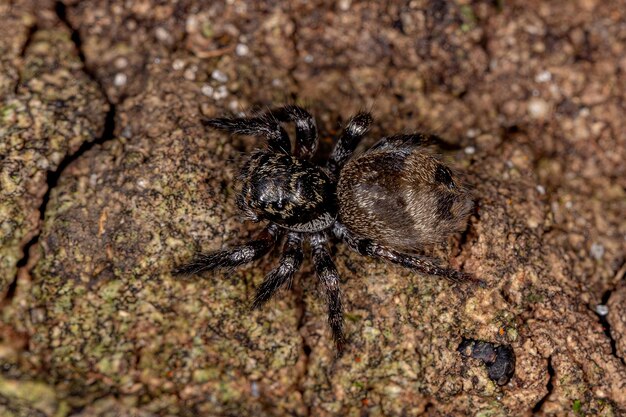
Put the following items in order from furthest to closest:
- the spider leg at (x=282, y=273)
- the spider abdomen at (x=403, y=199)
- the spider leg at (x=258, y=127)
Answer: the spider leg at (x=258, y=127)
the spider leg at (x=282, y=273)
the spider abdomen at (x=403, y=199)

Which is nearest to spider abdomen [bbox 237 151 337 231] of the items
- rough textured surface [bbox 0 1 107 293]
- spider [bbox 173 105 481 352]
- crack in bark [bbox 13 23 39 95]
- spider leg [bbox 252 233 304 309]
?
spider [bbox 173 105 481 352]

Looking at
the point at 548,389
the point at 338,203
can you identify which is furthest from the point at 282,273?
the point at 548,389

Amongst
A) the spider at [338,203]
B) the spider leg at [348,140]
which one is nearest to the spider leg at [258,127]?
the spider at [338,203]

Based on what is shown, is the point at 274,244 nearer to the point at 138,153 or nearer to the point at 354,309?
the point at 354,309

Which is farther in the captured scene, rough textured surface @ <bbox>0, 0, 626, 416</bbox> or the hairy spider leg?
the hairy spider leg

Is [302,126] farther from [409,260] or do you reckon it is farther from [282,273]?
[409,260]

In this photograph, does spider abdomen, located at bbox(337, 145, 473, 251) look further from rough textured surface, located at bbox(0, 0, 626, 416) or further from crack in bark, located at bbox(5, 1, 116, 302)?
crack in bark, located at bbox(5, 1, 116, 302)

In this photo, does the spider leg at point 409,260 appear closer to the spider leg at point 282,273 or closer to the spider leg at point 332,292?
the spider leg at point 332,292
